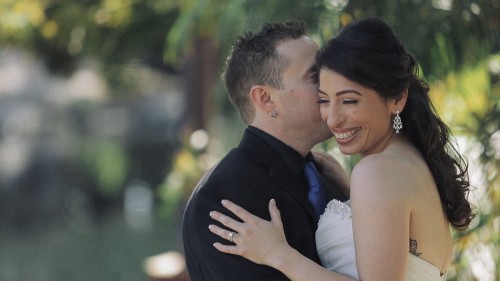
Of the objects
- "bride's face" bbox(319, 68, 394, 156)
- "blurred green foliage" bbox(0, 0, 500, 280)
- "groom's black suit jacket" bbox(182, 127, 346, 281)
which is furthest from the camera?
"blurred green foliage" bbox(0, 0, 500, 280)

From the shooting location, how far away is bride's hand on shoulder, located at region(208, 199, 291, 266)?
2756mm

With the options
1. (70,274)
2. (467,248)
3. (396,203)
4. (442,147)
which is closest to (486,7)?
(467,248)

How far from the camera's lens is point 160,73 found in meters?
8.96

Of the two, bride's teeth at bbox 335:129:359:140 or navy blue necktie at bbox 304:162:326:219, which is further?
navy blue necktie at bbox 304:162:326:219

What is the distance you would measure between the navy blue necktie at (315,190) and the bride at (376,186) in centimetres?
8

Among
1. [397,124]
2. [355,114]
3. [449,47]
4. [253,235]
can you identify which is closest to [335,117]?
[355,114]

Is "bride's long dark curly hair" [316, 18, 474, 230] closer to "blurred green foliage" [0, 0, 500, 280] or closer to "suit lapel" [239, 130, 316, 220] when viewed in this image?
"suit lapel" [239, 130, 316, 220]

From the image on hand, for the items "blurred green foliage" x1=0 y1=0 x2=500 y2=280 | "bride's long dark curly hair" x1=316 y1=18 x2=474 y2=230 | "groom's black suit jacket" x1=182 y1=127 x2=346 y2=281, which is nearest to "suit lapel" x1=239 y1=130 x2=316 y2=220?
"groom's black suit jacket" x1=182 y1=127 x2=346 y2=281

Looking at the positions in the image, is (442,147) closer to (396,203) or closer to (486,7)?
(396,203)

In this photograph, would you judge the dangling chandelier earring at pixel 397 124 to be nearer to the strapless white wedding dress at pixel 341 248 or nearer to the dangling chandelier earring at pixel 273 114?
the strapless white wedding dress at pixel 341 248

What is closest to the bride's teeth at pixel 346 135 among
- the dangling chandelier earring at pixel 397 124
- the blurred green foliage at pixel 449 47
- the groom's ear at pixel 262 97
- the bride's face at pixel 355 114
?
the bride's face at pixel 355 114

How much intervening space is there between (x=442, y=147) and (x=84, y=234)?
922 cm

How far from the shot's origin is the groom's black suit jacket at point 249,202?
112 inches

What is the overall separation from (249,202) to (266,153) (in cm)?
19
